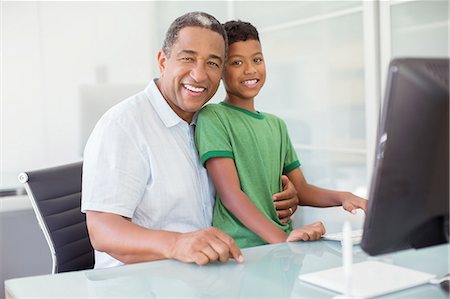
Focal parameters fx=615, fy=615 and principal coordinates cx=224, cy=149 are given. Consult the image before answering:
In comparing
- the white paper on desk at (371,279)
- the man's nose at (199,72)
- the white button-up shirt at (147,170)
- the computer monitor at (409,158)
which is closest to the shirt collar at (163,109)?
the white button-up shirt at (147,170)

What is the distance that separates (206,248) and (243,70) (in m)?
0.69

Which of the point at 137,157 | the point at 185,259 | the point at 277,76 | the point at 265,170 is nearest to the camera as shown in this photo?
the point at 185,259

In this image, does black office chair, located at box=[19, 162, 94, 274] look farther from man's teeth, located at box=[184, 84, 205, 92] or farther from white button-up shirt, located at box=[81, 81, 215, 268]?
man's teeth, located at box=[184, 84, 205, 92]

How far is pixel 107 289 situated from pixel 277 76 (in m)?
2.79

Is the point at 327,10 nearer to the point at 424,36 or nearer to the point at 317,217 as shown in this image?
the point at 424,36

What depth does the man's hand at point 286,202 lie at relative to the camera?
1.75 metres

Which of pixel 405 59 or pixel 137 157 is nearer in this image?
pixel 405 59

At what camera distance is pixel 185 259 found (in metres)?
1.28

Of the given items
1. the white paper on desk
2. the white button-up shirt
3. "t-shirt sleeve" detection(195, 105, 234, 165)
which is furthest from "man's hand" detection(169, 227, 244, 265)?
"t-shirt sleeve" detection(195, 105, 234, 165)

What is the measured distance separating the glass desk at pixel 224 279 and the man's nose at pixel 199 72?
0.52 m

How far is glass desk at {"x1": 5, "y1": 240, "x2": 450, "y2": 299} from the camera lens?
1095 mm

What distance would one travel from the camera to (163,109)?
1700 millimetres

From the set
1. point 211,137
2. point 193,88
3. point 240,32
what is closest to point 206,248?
Result: point 211,137

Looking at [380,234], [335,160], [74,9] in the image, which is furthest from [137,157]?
[74,9]
